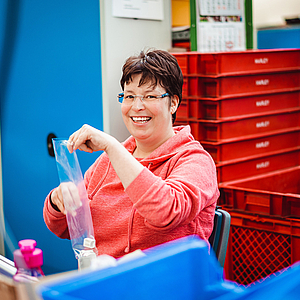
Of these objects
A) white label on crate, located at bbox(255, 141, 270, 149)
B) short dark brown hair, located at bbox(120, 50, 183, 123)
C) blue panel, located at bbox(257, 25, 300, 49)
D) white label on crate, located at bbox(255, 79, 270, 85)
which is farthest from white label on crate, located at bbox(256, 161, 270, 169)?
blue panel, located at bbox(257, 25, 300, 49)

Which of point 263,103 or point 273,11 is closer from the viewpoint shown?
point 263,103

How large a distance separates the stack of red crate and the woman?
2.65ft

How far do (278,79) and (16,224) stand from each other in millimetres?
1812

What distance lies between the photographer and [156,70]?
1425mm

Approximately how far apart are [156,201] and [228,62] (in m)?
1.45

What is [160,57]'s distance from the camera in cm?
146

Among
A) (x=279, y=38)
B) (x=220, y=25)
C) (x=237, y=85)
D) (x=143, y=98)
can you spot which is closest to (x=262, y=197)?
(x=237, y=85)

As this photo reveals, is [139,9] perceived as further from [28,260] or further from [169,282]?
[169,282]

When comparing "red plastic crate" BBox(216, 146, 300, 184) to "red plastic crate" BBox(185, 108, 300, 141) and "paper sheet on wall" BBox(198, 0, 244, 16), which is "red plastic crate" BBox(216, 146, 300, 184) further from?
"paper sheet on wall" BBox(198, 0, 244, 16)

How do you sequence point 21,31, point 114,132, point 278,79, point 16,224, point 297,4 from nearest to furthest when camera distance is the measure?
1. point 21,31
2. point 16,224
3. point 114,132
4. point 278,79
5. point 297,4

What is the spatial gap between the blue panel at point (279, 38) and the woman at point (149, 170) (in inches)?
105

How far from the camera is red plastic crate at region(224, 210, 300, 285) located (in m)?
2.02

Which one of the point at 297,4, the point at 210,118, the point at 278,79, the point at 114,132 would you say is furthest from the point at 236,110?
the point at 297,4

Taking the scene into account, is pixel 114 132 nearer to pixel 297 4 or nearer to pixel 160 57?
pixel 160 57
